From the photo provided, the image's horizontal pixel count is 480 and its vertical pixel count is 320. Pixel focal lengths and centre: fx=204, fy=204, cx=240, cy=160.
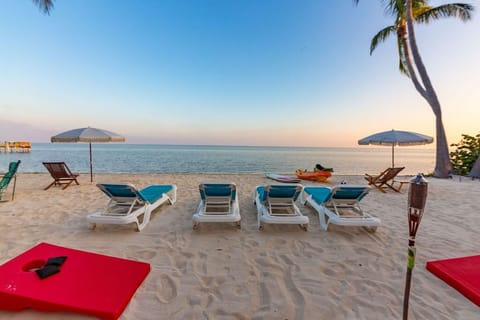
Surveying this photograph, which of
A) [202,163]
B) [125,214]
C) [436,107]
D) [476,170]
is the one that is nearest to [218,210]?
[125,214]

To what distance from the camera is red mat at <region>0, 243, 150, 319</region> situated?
5.30ft

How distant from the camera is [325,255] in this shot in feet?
9.04

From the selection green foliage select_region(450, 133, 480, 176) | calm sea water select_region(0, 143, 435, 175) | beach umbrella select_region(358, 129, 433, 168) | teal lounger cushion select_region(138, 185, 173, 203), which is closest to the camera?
teal lounger cushion select_region(138, 185, 173, 203)

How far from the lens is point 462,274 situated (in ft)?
7.05

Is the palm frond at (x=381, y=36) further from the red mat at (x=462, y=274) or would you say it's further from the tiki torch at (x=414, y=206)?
the tiki torch at (x=414, y=206)

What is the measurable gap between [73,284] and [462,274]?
3849 mm

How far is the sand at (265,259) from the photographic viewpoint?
1798mm

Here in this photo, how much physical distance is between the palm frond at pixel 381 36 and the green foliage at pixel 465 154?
665 cm

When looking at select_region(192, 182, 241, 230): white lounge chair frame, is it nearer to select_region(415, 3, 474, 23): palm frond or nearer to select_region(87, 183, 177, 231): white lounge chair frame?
select_region(87, 183, 177, 231): white lounge chair frame

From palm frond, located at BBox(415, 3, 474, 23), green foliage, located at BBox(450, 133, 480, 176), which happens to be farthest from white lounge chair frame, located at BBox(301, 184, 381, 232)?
palm frond, located at BBox(415, 3, 474, 23)

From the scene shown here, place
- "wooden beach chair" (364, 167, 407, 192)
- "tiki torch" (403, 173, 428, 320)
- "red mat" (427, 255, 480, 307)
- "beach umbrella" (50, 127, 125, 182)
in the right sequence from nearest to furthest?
1. "tiki torch" (403, 173, 428, 320)
2. "red mat" (427, 255, 480, 307)
3. "wooden beach chair" (364, 167, 407, 192)
4. "beach umbrella" (50, 127, 125, 182)

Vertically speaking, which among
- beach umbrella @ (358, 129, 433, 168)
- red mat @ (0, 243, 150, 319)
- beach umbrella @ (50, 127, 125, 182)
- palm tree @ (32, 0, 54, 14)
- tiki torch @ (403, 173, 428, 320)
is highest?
palm tree @ (32, 0, 54, 14)

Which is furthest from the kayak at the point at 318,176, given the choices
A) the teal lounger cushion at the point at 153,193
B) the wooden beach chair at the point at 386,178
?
the teal lounger cushion at the point at 153,193

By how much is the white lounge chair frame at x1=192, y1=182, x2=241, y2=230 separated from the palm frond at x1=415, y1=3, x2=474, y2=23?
1367 cm
